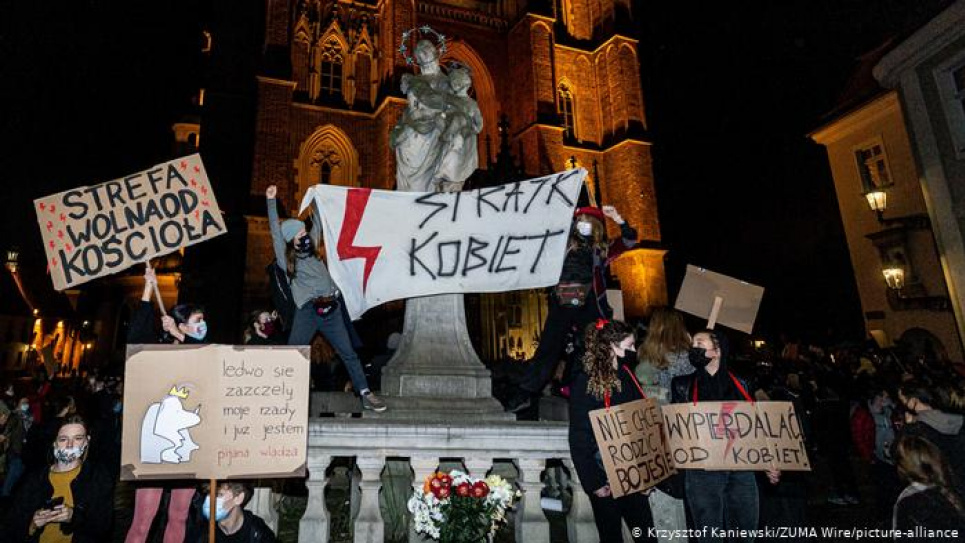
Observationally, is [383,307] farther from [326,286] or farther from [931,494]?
[931,494]

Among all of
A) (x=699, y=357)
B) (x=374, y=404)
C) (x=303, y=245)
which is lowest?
(x=374, y=404)

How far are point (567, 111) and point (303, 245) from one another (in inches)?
882

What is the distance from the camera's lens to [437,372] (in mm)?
4277

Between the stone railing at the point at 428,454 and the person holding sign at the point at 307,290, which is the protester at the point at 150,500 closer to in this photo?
the stone railing at the point at 428,454

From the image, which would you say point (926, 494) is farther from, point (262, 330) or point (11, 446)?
point (11, 446)

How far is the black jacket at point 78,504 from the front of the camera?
307 centimetres

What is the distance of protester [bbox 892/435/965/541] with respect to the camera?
286 centimetres

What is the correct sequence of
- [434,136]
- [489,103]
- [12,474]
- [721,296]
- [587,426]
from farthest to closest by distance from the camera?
[489,103] < [12,474] < [721,296] < [434,136] < [587,426]

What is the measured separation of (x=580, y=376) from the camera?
358 cm

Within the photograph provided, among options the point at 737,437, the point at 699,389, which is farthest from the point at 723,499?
the point at 699,389

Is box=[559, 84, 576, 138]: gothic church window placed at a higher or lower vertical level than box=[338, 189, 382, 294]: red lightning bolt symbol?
higher

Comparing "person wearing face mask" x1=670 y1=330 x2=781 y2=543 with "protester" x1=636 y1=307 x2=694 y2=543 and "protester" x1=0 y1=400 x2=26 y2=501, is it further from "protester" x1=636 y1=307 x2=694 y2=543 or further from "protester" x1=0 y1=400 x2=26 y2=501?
"protester" x1=0 y1=400 x2=26 y2=501

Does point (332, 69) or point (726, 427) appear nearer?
point (726, 427)

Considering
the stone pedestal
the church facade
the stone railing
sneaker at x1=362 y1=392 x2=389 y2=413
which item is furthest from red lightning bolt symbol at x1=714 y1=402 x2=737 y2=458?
the church facade
